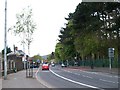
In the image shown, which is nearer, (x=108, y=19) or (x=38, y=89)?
(x=38, y=89)

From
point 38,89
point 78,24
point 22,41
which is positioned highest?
point 78,24

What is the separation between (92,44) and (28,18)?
36.9m

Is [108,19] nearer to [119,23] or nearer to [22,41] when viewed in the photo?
[119,23]

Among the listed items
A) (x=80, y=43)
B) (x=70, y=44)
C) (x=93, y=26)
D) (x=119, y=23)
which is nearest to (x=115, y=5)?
(x=119, y=23)

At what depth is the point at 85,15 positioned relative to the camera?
69.9 meters

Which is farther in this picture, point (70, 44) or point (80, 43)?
point (70, 44)

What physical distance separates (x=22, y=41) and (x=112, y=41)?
2733cm

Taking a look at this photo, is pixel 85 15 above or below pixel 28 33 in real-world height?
above

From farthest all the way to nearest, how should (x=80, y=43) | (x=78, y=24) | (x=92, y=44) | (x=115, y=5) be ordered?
(x=80, y=43)
(x=92, y=44)
(x=78, y=24)
(x=115, y=5)

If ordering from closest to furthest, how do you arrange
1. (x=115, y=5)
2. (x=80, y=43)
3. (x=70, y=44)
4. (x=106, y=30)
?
(x=115, y=5) → (x=106, y=30) → (x=80, y=43) → (x=70, y=44)

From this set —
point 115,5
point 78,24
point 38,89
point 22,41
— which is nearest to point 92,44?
point 78,24

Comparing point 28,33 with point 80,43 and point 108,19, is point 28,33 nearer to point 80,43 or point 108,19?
point 108,19

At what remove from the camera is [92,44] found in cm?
7912

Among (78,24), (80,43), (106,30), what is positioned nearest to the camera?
(106,30)
